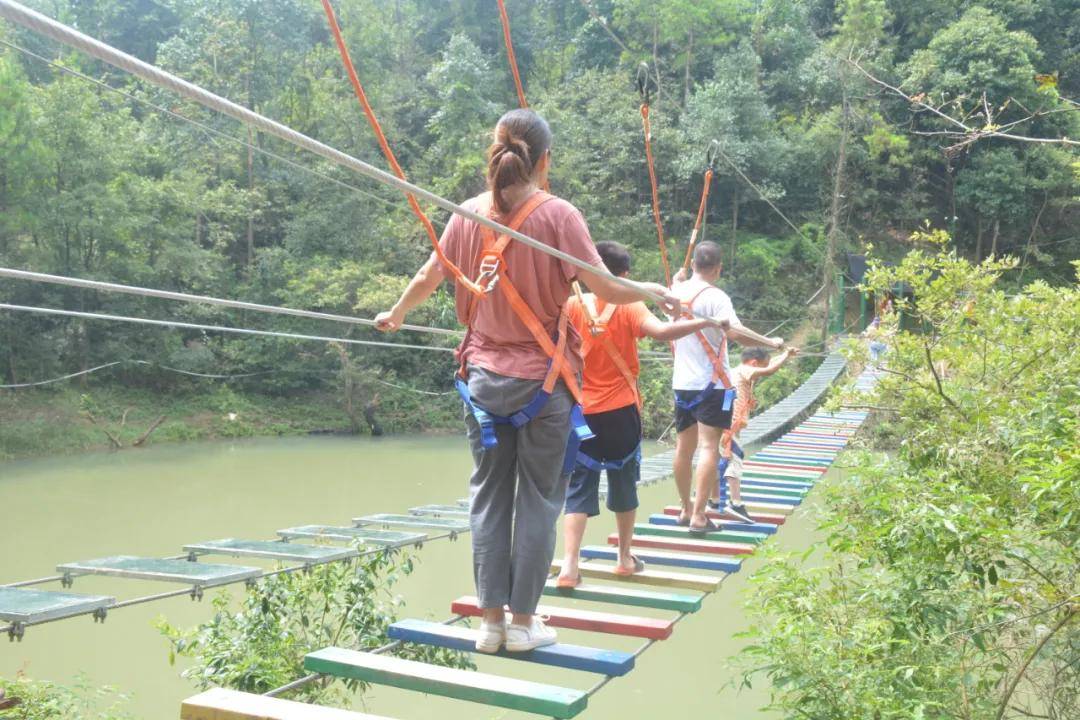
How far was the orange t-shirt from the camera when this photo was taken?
2602 mm

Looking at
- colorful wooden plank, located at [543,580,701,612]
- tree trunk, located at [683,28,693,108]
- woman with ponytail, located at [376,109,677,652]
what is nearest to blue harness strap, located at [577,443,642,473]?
colorful wooden plank, located at [543,580,701,612]

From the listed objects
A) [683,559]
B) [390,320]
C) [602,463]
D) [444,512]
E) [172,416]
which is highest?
[390,320]

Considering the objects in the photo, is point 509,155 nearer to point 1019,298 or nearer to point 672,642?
point 1019,298

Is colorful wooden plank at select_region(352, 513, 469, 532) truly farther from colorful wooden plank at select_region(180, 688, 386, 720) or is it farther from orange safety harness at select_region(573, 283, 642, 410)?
colorful wooden plank at select_region(180, 688, 386, 720)

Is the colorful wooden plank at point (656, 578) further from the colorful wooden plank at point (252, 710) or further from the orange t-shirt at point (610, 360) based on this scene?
the colorful wooden plank at point (252, 710)

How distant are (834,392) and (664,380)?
10.2 metres

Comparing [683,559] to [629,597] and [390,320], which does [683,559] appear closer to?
[629,597]

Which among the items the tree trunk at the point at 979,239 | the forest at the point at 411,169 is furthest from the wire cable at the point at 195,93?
the tree trunk at the point at 979,239

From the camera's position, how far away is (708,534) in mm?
3514

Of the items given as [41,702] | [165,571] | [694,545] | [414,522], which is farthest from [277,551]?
[694,545]

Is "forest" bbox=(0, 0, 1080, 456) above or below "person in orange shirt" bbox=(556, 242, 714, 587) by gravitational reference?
above

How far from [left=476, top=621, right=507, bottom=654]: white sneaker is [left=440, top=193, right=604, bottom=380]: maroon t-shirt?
0.51m

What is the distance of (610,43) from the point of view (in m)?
20.9

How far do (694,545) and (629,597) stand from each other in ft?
2.72
